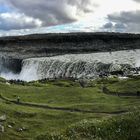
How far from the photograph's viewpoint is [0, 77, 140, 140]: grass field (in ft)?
102

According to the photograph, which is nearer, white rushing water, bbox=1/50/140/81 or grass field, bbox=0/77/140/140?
grass field, bbox=0/77/140/140

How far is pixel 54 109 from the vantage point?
249 ft

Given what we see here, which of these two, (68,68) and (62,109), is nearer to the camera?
(62,109)

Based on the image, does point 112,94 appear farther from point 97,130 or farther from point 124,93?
point 97,130

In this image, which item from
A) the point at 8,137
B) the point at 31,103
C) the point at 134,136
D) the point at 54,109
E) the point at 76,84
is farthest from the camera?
the point at 76,84

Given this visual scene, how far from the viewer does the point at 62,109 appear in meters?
75.8

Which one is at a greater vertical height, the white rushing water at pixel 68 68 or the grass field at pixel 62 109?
the white rushing water at pixel 68 68

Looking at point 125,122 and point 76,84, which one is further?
point 76,84

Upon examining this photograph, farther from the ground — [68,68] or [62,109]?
[68,68]

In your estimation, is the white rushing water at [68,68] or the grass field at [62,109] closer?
the grass field at [62,109]

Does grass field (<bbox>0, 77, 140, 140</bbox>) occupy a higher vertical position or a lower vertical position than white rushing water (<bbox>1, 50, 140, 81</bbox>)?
lower

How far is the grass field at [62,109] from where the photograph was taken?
102 feet

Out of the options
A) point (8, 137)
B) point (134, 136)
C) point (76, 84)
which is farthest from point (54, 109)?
point (134, 136)

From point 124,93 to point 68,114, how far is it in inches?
1243
